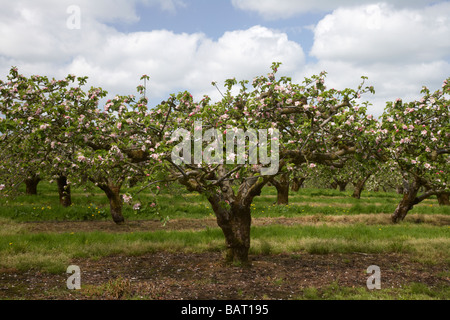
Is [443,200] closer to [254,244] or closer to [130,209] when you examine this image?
[254,244]

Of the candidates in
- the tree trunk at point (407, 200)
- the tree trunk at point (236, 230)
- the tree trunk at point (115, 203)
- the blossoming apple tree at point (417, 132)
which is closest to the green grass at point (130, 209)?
the tree trunk at point (115, 203)

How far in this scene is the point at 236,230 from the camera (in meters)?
10.7

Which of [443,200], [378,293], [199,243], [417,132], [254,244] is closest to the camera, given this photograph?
[378,293]

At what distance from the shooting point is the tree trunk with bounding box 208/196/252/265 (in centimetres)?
1056

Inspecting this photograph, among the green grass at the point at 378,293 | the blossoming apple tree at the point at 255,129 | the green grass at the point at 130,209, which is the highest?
the blossoming apple tree at the point at 255,129

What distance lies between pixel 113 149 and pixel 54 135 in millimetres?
2159

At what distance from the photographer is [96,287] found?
866 centimetres

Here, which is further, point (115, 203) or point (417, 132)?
point (115, 203)

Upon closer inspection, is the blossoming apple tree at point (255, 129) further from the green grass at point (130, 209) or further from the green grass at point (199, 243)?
the green grass at point (130, 209)

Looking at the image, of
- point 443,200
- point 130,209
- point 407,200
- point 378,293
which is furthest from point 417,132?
point 443,200

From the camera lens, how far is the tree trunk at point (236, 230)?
10560mm

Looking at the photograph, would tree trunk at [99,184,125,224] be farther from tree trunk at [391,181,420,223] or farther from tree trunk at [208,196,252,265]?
tree trunk at [391,181,420,223]

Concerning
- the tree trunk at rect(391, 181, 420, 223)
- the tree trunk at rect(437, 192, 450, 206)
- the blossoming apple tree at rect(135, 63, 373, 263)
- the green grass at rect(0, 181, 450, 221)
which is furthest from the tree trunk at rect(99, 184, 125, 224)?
the tree trunk at rect(437, 192, 450, 206)

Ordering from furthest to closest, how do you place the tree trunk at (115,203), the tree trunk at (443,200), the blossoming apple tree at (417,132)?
the tree trunk at (443,200) → the tree trunk at (115,203) → the blossoming apple tree at (417,132)
